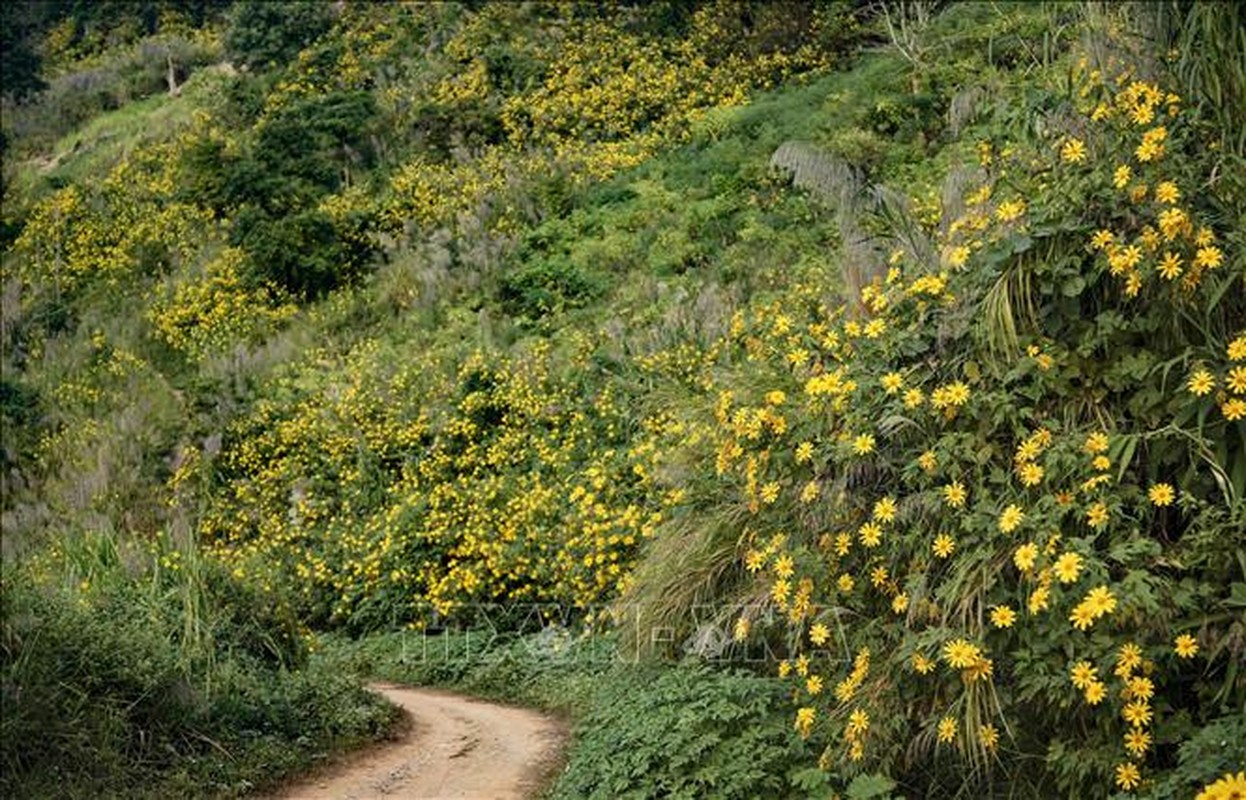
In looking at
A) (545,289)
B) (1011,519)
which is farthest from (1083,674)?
(545,289)

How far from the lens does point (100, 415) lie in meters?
18.5

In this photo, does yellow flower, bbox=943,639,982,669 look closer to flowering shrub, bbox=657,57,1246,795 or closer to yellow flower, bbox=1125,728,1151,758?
flowering shrub, bbox=657,57,1246,795

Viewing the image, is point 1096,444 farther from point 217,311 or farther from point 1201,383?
point 217,311

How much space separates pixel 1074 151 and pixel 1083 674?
2.23 m

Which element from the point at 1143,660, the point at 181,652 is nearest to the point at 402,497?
the point at 181,652

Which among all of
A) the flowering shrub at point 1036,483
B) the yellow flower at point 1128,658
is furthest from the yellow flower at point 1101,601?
the yellow flower at point 1128,658

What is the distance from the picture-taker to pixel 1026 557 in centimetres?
434

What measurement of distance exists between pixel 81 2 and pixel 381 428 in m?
34.3

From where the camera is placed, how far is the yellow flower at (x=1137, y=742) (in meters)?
4.07

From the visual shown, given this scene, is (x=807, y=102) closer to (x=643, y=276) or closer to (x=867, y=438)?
(x=643, y=276)

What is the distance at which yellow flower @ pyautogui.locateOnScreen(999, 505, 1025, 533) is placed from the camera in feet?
14.6

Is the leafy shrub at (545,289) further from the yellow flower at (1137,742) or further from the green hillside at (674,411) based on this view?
the yellow flower at (1137,742)

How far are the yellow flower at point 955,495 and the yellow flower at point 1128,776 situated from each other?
1.14 m

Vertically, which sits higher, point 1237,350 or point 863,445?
point 1237,350
